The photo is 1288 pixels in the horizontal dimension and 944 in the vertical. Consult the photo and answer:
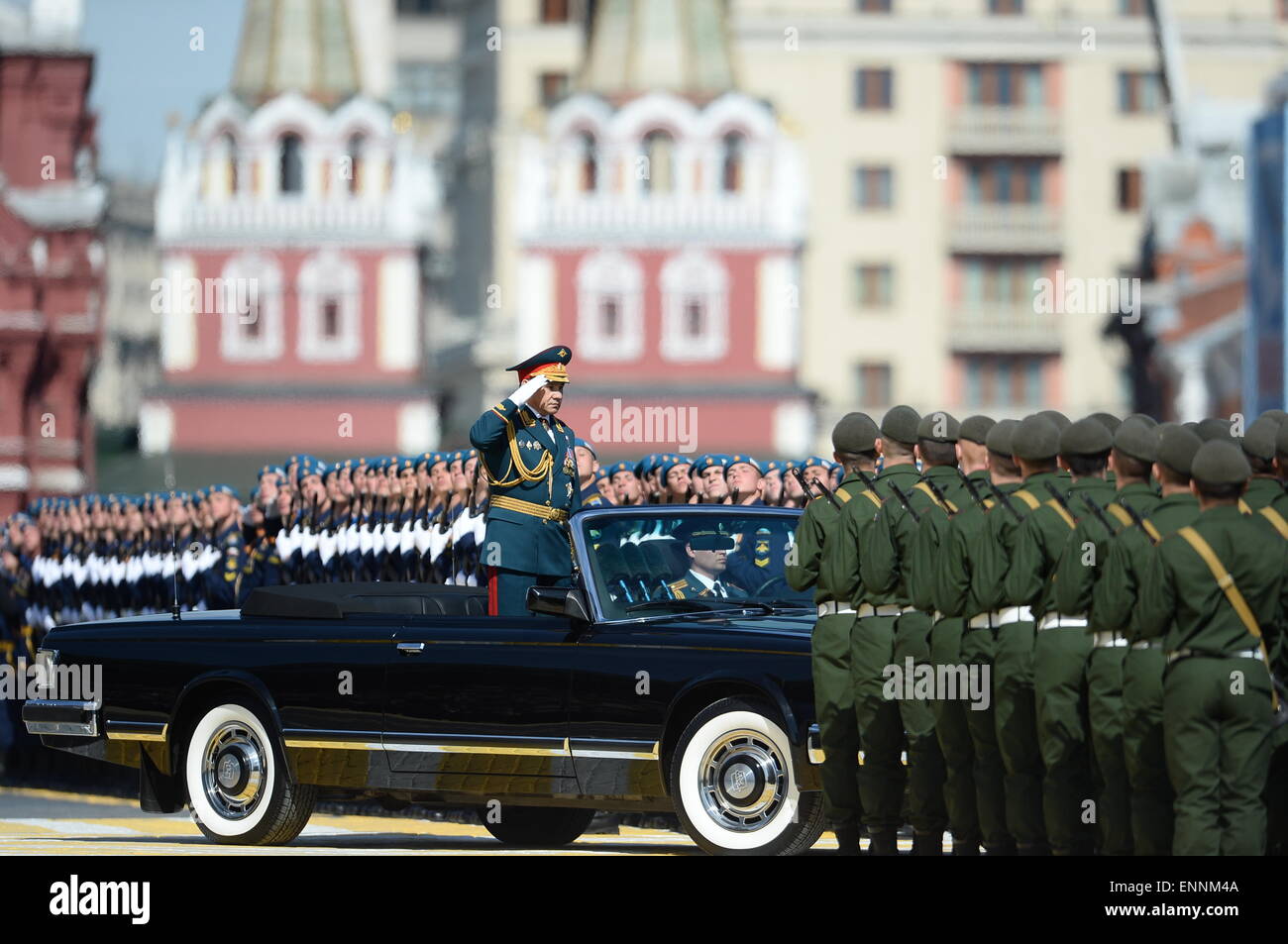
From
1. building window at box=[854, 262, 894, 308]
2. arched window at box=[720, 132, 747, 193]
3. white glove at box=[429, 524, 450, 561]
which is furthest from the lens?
building window at box=[854, 262, 894, 308]

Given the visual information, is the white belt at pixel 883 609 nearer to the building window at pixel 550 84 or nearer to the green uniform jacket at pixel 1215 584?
the green uniform jacket at pixel 1215 584

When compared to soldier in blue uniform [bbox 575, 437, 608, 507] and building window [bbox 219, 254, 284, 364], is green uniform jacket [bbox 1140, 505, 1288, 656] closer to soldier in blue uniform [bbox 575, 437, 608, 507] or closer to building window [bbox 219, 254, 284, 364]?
soldier in blue uniform [bbox 575, 437, 608, 507]

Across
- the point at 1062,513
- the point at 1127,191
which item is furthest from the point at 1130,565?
the point at 1127,191

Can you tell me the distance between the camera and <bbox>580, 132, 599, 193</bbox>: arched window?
7175 cm

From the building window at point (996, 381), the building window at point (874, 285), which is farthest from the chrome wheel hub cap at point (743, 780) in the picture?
the building window at point (996, 381)

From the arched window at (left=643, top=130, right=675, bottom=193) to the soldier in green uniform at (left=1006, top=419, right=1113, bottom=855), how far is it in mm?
58805

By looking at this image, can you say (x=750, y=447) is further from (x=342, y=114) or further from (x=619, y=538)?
(x=619, y=538)

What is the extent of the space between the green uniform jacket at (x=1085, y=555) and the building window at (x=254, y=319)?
60466 mm

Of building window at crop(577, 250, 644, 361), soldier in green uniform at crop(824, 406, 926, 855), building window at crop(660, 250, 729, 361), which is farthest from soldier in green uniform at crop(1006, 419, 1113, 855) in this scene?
building window at crop(577, 250, 644, 361)

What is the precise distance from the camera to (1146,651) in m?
12.3

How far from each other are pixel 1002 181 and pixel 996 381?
18.0ft

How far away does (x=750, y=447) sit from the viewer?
7062 cm
